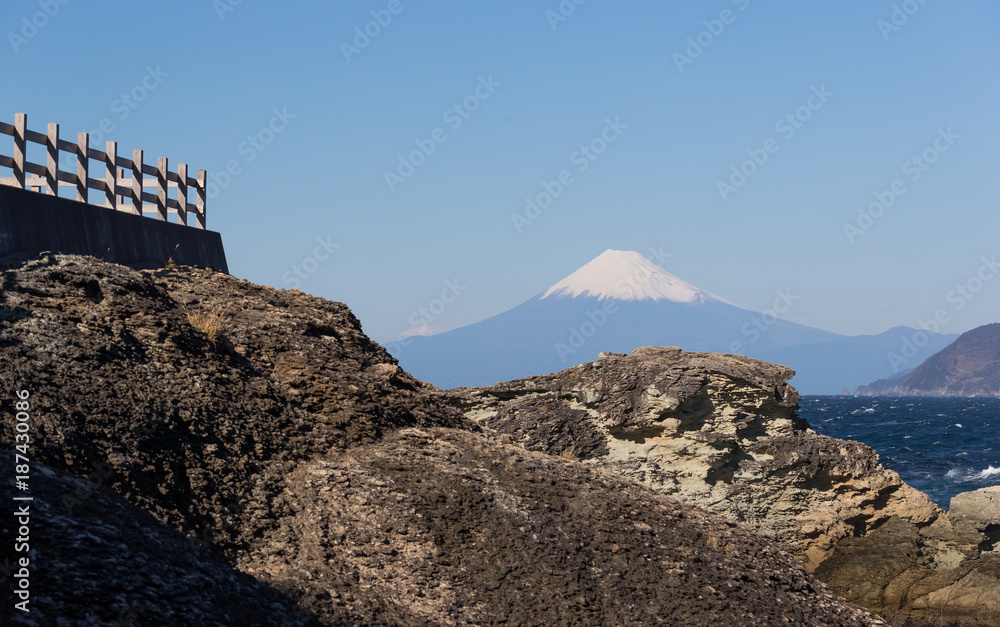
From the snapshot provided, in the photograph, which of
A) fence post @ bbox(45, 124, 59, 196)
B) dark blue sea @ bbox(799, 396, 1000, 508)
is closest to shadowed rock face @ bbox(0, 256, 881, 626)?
fence post @ bbox(45, 124, 59, 196)

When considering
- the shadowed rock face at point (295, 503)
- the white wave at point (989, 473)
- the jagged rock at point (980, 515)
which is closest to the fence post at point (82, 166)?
the shadowed rock face at point (295, 503)

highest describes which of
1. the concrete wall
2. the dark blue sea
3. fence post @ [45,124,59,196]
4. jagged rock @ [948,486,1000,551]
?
fence post @ [45,124,59,196]

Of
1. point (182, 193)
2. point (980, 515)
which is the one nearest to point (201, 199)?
point (182, 193)

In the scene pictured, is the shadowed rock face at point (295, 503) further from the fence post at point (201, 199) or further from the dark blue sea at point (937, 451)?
the dark blue sea at point (937, 451)

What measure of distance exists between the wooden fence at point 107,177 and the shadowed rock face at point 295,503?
3.90 metres

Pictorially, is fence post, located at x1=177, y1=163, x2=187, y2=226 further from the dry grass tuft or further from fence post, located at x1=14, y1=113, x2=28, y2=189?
the dry grass tuft

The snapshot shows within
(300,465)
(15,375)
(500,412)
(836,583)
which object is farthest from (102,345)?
(836,583)

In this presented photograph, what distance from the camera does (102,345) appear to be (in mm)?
8039

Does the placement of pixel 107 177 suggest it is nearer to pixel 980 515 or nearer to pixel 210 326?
pixel 210 326

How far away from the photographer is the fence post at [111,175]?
13.7 meters

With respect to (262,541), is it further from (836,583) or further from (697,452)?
(836,583)

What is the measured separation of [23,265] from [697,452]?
10.1m

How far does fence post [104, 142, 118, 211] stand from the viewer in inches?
541

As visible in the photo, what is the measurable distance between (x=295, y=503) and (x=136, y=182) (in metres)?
8.82
